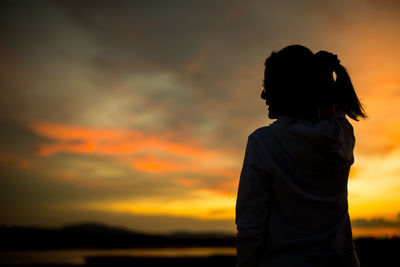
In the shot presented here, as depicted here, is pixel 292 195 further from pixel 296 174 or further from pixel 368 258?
pixel 368 258

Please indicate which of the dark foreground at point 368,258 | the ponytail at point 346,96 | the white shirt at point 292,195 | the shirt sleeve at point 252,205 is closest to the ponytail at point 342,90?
the ponytail at point 346,96

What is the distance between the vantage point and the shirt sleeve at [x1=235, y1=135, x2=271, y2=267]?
4.79 feet

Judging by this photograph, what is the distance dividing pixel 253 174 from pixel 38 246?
3643 centimetres

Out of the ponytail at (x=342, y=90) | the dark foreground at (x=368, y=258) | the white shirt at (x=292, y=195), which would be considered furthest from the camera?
the dark foreground at (x=368, y=258)

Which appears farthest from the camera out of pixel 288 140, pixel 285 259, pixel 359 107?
pixel 359 107

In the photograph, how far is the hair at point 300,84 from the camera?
1.53m

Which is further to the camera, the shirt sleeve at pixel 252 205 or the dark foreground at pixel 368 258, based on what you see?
the dark foreground at pixel 368 258

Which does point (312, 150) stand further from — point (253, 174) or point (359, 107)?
point (359, 107)

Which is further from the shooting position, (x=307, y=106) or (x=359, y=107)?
(x=359, y=107)

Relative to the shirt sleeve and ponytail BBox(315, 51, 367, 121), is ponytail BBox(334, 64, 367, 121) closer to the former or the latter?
ponytail BBox(315, 51, 367, 121)

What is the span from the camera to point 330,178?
1.56 meters

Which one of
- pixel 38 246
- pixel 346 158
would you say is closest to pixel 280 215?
pixel 346 158

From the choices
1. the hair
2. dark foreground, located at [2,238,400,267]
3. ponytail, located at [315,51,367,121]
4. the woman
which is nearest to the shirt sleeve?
the woman

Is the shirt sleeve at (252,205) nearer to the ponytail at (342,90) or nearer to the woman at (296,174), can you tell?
the woman at (296,174)
